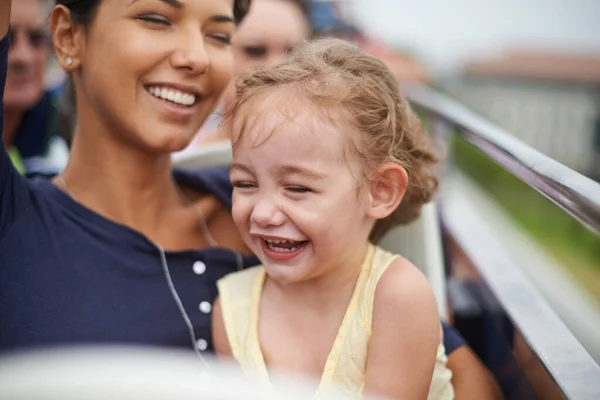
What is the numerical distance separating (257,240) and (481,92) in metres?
14.2

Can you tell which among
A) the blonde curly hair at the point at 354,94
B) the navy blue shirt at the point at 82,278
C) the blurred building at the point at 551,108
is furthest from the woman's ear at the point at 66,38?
the blurred building at the point at 551,108

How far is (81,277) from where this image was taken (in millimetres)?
1541

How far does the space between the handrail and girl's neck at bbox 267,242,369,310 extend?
1.17ft

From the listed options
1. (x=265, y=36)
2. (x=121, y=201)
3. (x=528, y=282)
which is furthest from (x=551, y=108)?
(x=121, y=201)

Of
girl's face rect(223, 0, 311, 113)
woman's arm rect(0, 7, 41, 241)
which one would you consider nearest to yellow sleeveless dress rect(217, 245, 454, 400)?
woman's arm rect(0, 7, 41, 241)

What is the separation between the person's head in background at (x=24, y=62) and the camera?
132 inches

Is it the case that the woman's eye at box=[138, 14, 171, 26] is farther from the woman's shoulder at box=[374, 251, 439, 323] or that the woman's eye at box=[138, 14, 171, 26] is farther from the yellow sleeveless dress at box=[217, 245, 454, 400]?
the woman's shoulder at box=[374, 251, 439, 323]

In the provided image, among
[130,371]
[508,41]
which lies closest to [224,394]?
[130,371]

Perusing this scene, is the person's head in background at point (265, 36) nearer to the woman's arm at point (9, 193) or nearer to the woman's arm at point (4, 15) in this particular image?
the woman's arm at point (9, 193)

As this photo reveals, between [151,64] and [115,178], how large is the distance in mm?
308

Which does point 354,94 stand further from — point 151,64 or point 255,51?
point 255,51

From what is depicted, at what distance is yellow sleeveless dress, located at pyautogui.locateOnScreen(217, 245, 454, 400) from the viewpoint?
1.43 meters

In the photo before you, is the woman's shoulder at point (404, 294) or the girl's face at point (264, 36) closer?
the woman's shoulder at point (404, 294)

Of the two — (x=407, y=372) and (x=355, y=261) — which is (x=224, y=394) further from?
(x=355, y=261)
